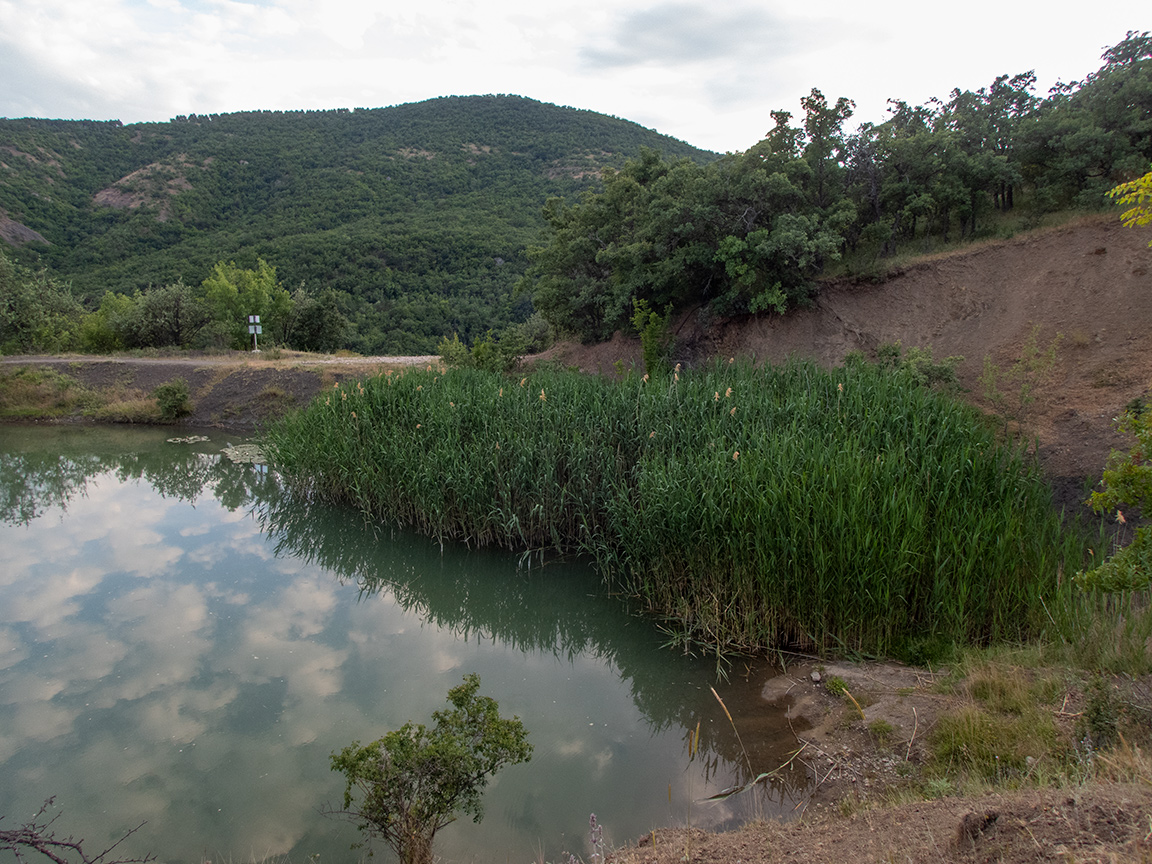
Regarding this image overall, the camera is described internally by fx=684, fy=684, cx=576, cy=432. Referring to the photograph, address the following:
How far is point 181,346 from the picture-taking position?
83.9ft

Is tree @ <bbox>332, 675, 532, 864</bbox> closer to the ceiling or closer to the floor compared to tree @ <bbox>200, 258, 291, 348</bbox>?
closer to the floor

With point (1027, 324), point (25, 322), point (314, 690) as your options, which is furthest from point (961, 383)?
point (25, 322)

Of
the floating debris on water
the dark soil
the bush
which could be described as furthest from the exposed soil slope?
the bush

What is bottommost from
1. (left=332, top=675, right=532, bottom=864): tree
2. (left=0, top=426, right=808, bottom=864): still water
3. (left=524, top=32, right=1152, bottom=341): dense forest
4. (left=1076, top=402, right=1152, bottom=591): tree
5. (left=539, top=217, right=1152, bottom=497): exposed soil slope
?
(left=0, top=426, right=808, bottom=864): still water

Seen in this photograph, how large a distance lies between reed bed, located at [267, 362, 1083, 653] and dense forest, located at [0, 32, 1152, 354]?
6293mm

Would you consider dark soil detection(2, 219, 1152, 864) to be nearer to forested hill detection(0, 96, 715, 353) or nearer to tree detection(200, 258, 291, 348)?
tree detection(200, 258, 291, 348)

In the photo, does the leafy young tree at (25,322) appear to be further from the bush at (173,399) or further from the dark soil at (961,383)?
the bush at (173,399)

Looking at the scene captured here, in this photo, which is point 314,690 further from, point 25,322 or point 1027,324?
point 25,322

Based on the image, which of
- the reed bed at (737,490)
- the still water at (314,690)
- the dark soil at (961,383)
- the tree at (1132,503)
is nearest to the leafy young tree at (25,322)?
the dark soil at (961,383)

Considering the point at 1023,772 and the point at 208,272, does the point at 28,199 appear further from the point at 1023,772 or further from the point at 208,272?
the point at 1023,772

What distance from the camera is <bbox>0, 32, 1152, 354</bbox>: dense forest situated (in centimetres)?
1537

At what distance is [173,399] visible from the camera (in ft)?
62.3

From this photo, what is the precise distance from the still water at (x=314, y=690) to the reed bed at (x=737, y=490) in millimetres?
704

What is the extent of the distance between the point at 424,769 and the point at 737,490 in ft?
13.8
